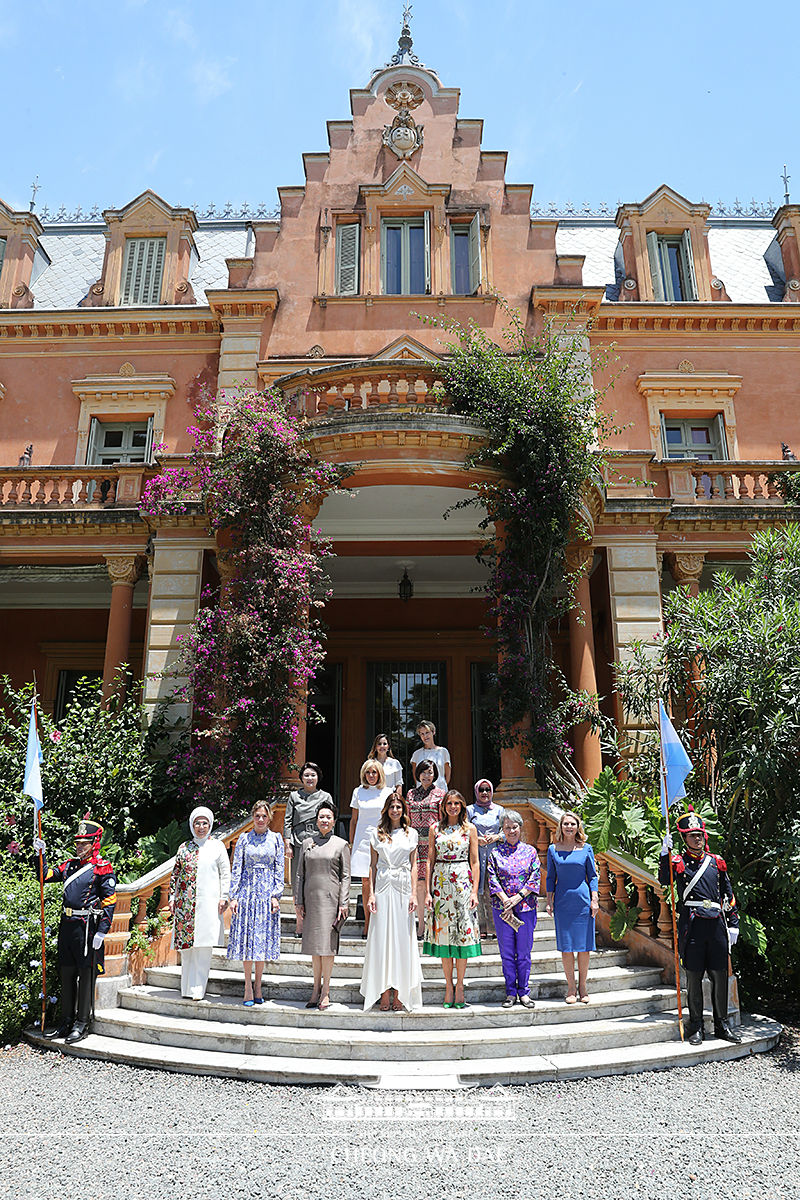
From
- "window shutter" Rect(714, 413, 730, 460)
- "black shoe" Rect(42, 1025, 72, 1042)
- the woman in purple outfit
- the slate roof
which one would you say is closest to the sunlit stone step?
"black shoe" Rect(42, 1025, 72, 1042)

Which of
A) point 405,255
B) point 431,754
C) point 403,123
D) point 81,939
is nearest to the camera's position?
point 81,939

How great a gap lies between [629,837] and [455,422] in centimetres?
526

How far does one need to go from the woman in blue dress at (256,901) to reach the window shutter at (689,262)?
13.9 meters

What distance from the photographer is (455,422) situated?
1071 cm

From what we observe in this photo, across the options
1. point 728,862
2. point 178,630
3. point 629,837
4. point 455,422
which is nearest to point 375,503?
point 455,422

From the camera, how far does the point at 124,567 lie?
13.8 metres

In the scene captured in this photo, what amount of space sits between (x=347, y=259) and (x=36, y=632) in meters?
9.21

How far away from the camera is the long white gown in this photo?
6.54 meters

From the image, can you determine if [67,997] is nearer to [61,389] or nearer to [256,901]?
[256,901]

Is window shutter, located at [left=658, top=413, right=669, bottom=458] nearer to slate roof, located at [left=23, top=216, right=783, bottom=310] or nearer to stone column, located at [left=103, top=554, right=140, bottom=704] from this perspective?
slate roof, located at [left=23, top=216, right=783, bottom=310]

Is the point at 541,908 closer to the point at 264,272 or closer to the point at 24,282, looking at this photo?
the point at 264,272

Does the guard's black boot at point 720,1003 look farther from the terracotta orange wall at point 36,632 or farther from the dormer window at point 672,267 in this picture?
the dormer window at point 672,267

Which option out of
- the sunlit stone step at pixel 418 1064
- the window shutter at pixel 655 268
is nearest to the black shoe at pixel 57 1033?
the sunlit stone step at pixel 418 1064

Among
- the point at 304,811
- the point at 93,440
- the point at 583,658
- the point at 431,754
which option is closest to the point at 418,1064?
the point at 304,811
